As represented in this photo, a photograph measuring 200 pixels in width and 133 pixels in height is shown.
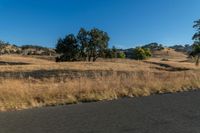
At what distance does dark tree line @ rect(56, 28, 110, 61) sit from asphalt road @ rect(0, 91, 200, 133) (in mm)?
68464

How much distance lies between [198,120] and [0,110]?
511 centimetres

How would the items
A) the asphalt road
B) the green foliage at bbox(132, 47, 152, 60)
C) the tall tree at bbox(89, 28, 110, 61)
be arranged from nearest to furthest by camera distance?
the asphalt road, the tall tree at bbox(89, 28, 110, 61), the green foliage at bbox(132, 47, 152, 60)

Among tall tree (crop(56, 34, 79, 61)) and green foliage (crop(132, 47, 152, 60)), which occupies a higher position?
tall tree (crop(56, 34, 79, 61))

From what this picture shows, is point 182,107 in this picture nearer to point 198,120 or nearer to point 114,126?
point 198,120

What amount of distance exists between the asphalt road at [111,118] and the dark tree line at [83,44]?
68.5 metres

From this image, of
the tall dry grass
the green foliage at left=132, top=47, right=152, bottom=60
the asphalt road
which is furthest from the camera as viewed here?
the green foliage at left=132, top=47, right=152, bottom=60

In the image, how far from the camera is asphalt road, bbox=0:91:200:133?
7.94 m

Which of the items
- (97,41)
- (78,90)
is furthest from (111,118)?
(97,41)

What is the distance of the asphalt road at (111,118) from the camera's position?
794 cm

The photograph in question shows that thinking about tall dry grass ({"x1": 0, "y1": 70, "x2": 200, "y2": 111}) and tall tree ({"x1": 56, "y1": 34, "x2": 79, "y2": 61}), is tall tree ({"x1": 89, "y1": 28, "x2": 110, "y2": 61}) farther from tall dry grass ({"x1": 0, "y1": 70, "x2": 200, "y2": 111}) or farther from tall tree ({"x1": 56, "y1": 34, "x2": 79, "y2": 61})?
tall dry grass ({"x1": 0, "y1": 70, "x2": 200, "y2": 111})

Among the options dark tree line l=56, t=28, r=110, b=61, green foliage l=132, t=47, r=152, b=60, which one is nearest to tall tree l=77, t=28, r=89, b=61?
dark tree line l=56, t=28, r=110, b=61

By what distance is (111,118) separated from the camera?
9234 mm

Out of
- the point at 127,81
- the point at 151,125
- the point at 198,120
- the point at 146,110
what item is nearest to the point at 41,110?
the point at 146,110

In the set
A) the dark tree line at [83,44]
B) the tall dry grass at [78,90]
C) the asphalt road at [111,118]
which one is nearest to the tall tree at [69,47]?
the dark tree line at [83,44]
